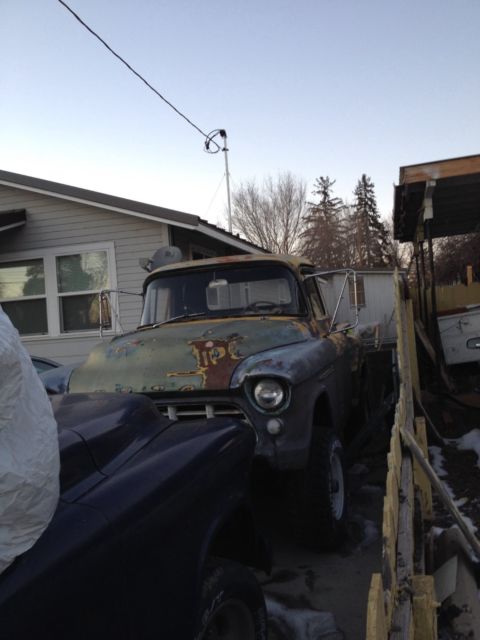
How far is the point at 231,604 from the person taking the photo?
1.98 m

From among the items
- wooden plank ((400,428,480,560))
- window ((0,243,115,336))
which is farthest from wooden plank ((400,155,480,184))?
window ((0,243,115,336))

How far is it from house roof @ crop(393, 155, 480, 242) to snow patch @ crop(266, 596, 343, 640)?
17.6ft

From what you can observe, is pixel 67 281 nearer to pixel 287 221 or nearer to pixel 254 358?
pixel 254 358

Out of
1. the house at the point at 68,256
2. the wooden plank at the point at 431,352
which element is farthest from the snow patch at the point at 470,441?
the house at the point at 68,256

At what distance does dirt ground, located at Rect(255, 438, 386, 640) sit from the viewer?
9.29 ft

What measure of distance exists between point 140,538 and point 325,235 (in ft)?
152

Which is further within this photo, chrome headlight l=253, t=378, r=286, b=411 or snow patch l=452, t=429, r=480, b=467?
snow patch l=452, t=429, r=480, b=467

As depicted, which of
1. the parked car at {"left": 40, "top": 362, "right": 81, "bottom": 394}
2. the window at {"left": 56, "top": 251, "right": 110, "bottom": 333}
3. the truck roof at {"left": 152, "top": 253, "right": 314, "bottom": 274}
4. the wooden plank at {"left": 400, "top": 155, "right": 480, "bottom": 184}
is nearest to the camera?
the parked car at {"left": 40, "top": 362, "right": 81, "bottom": 394}

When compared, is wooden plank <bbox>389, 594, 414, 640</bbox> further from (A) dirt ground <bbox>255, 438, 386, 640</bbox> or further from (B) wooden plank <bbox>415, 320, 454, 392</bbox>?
(B) wooden plank <bbox>415, 320, 454, 392</bbox>

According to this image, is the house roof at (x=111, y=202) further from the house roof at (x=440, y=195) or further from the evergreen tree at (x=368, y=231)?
the evergreen tree at (x=368, y=231)

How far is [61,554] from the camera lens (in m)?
1.29

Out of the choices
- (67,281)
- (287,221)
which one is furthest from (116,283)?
(287,221)

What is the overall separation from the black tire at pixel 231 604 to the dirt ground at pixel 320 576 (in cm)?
81

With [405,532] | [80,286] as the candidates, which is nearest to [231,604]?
[405,532]
